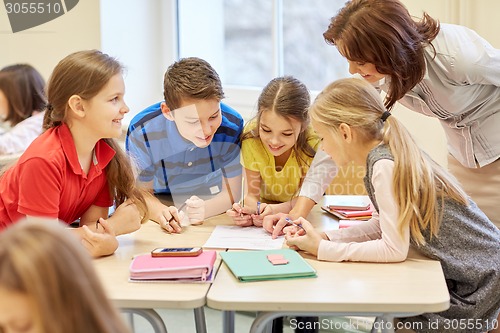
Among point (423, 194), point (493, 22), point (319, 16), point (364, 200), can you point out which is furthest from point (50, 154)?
point (319, 16)

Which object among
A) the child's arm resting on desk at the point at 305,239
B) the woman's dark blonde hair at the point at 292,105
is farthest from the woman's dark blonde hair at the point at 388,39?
the child's arm resting on desk at the point at 305,239

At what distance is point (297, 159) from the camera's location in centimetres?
248

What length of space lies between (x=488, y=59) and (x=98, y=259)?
129cm

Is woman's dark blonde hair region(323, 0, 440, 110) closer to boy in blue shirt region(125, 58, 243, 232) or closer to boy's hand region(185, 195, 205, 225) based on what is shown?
boy in blue shirt region(125, 58, 243, 232)

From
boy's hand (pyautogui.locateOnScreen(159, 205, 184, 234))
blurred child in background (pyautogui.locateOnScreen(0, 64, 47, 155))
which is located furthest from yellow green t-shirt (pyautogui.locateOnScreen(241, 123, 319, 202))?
blurred child in background (pyautogui.locateOnScreen(0, 64, 47, 155))

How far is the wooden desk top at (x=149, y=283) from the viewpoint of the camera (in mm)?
1626

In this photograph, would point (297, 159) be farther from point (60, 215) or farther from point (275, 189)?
point (60, 215)

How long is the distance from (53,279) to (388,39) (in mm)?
1375

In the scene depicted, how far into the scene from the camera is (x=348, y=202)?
2561 mm

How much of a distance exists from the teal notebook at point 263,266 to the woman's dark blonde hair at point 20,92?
80.0 inches

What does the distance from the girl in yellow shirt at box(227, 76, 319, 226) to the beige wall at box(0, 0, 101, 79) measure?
163cm

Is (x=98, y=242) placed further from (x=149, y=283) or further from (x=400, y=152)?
(x=400, y=152)

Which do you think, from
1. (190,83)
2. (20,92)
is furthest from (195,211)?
(20,92)

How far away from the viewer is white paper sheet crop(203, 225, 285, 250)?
2.05 meters
